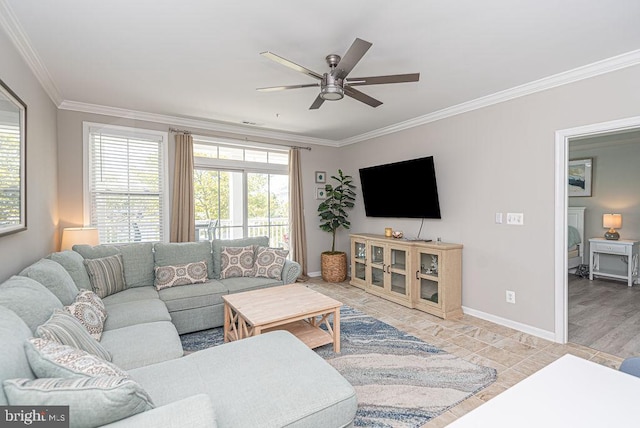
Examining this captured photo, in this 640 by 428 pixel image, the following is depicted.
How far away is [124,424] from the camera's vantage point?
1.02 meters

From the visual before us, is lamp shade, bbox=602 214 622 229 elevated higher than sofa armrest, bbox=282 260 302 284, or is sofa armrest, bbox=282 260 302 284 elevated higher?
lamp shade, bbox=602 214 622 229

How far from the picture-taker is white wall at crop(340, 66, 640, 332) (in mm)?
2824

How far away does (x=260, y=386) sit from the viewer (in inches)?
58.6

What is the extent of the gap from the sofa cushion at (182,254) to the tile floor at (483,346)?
6.63 ft

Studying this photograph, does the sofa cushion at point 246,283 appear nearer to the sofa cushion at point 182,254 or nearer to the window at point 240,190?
the sofa cushion at point 182,254

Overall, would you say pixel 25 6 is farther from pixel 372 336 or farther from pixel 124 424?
pixel 372 336

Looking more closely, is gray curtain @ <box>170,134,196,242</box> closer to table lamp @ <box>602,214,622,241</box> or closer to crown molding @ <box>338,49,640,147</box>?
crown molding @ <box>338,49,640,147</box>

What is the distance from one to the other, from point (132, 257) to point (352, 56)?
122 inches

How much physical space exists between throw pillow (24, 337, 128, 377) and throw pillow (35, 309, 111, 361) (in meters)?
0.19

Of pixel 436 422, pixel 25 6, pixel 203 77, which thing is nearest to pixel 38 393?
pixel 436 422

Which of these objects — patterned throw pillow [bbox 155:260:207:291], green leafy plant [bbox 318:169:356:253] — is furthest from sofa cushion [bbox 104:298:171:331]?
green leafy plant [bbox 318:169:356:253]

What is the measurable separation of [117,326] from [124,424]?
62.6 inches

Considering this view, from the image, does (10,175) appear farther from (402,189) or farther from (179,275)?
(402,189)

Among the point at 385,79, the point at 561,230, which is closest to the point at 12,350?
the point at 385,79
